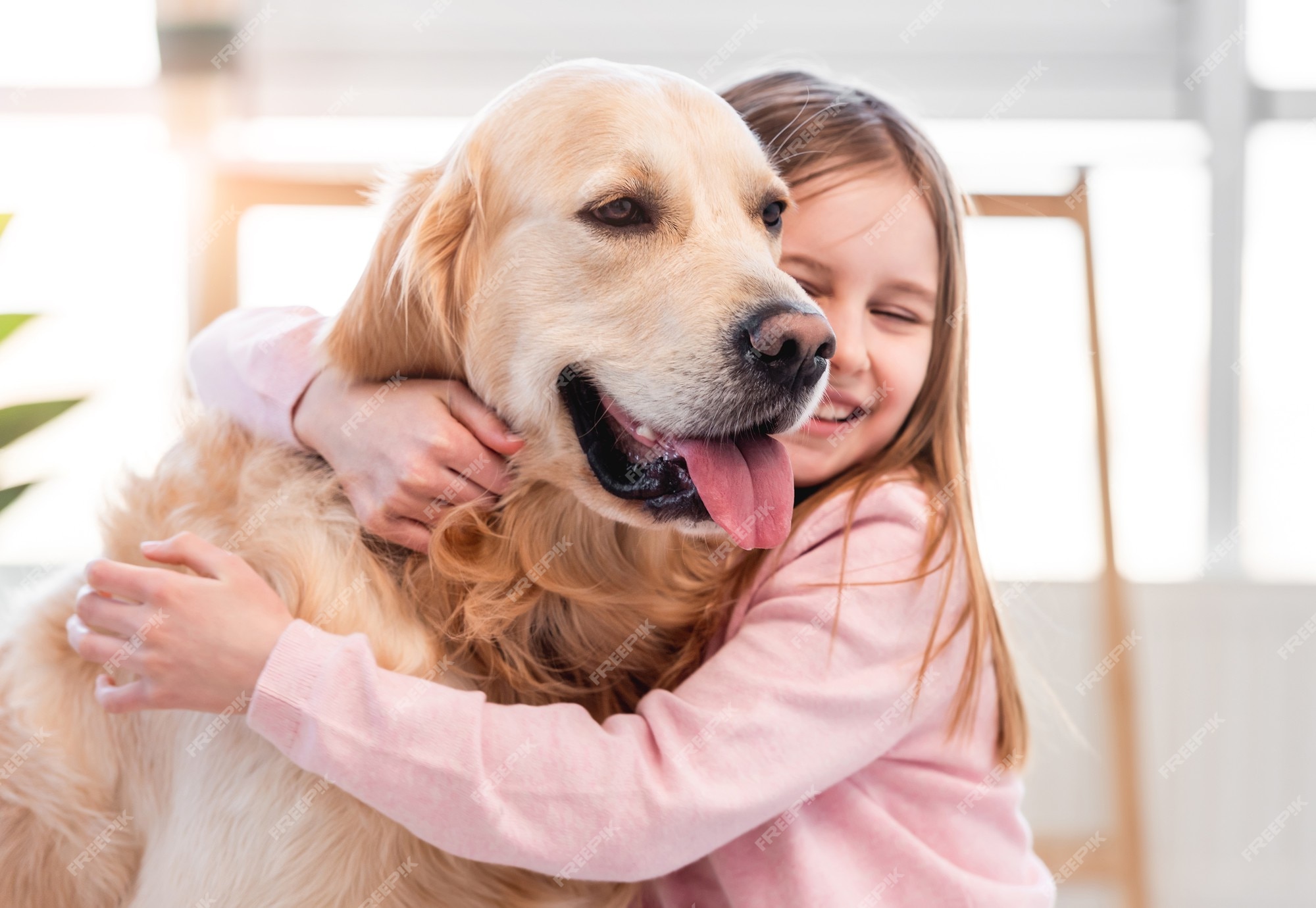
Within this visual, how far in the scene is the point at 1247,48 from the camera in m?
2.53

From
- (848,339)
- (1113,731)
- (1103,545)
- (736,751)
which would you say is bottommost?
(1113,731)

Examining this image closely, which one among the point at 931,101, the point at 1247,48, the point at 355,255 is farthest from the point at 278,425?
the point at 1247,48

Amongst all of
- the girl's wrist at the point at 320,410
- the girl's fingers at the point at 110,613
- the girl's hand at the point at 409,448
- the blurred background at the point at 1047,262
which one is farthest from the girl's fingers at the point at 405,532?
the blurred background at the point at 1047,262

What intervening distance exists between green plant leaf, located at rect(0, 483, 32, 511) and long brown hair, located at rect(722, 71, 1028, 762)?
2.50 ft

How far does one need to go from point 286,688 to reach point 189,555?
17 cm

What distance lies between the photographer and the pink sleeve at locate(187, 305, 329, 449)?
41.0 inches

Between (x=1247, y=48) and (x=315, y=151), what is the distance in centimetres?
247

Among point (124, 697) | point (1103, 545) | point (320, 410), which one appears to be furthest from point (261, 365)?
point (1103, 545)

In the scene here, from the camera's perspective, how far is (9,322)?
0.99 metres

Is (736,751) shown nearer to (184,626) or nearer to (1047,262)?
(184,626)

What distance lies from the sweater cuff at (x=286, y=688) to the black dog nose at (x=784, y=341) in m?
0.46

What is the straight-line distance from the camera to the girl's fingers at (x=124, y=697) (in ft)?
2.88

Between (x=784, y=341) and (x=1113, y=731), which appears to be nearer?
(x=784, y=341)

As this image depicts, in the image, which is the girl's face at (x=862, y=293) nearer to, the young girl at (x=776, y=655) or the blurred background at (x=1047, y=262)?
the young girl at (x=776, y=655)
